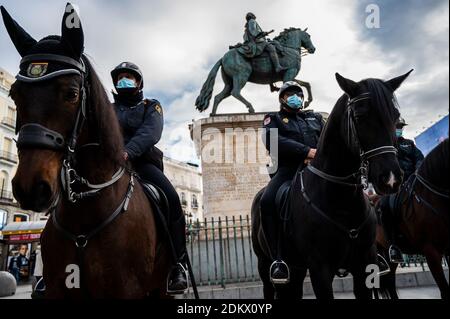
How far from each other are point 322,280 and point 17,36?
3.03 m

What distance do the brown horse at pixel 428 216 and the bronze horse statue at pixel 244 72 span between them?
24.1ft

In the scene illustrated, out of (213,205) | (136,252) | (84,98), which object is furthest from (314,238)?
(213,205)

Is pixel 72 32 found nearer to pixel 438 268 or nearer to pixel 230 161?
pixel 438 268

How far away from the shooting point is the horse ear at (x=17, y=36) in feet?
7.19

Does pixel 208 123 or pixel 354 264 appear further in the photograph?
pixel 208 123

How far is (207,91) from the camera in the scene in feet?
39.2

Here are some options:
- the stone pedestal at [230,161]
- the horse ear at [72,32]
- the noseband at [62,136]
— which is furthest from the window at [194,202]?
the horse ear at [72,32]

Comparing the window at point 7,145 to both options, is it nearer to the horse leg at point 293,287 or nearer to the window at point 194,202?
the window at point 194,202

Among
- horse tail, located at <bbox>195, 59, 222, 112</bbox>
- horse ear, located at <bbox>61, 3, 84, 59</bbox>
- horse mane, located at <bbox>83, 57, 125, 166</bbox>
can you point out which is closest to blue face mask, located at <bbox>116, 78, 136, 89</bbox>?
horse mane, located at <bbox>83, 57, 125, 166</bbox>

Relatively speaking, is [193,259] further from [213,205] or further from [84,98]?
[84,98]

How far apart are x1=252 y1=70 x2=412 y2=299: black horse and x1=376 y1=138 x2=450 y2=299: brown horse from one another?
33.3 inches

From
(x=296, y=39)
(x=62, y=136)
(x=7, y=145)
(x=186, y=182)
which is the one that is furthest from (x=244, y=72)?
(x=186, y=182)

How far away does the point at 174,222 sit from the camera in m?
3.13
